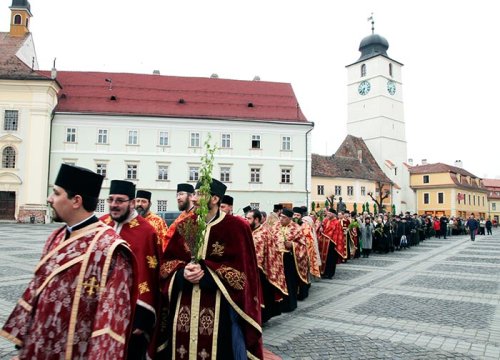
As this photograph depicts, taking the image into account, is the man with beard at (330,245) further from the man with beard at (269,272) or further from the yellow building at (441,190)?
the yellow building at (441,190)

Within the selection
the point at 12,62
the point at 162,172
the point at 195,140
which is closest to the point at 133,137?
the point at 162,172

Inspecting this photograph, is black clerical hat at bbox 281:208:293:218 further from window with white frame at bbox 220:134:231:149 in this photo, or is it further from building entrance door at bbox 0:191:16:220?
building entrance door at bbox 0:191:16:220

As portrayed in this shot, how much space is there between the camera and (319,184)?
5147 centimetres

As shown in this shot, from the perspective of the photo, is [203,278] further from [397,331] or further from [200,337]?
[397,331]

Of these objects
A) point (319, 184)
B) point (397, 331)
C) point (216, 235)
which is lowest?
point (397, 331)

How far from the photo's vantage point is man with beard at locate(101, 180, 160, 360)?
12.4 ft

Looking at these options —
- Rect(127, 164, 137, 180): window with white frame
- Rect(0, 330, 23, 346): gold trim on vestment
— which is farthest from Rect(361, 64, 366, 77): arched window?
Rect(0, 330, 23, 346): gold trim on vestment

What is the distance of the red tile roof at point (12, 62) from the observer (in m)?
34.9

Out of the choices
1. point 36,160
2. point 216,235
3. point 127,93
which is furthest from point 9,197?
point 216,235

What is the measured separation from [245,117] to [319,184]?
1578cm

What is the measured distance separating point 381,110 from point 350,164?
13.4 metres

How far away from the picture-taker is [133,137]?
38406 millimetres

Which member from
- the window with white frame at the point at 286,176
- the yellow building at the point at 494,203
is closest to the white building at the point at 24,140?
the window with white frame at the point at 286,176

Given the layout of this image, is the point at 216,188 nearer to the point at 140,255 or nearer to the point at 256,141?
the point at 140,255
